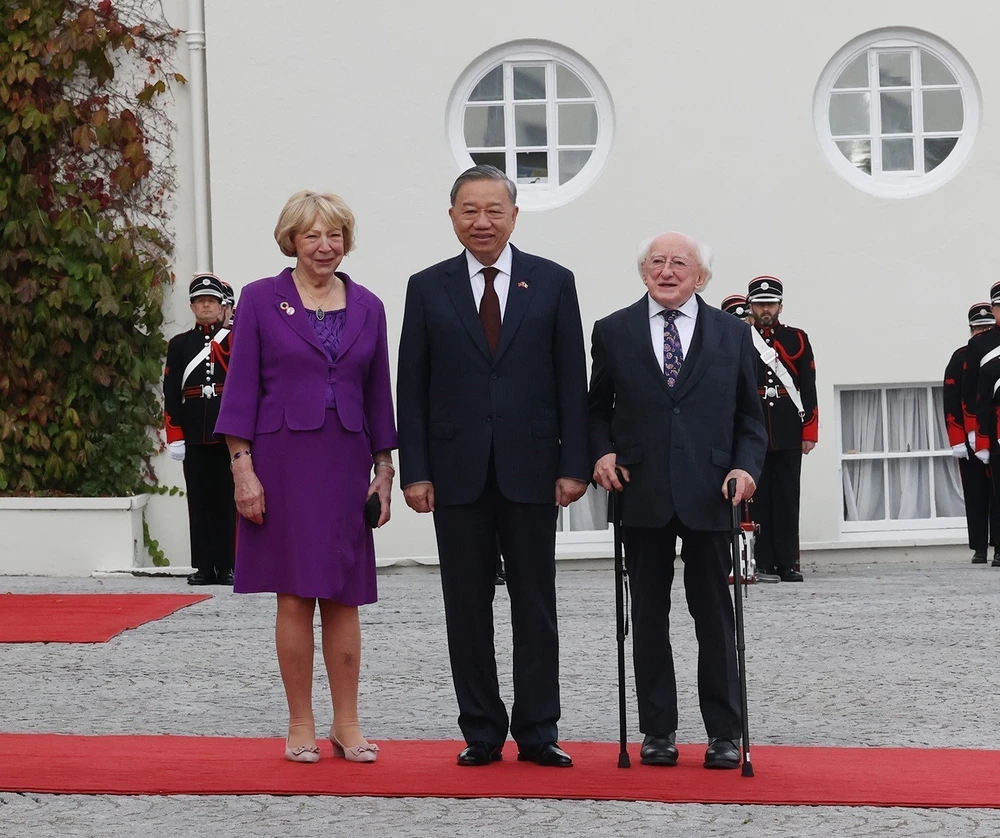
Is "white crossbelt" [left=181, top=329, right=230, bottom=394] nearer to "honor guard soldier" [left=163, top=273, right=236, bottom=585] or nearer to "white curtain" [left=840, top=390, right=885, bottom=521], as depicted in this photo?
"honor guard soldier" [left=163, top=273, right=236, bottom=585]

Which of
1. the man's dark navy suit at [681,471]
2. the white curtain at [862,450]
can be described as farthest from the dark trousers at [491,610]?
the white curtain at [862,450]

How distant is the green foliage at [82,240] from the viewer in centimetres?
1337

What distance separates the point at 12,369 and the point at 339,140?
3036 millimetres

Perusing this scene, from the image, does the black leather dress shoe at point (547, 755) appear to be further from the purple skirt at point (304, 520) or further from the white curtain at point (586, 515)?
the white curtain at point (586, 515)

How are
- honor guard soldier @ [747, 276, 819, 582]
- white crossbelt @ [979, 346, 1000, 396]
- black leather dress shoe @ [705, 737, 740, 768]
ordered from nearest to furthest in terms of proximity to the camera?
black leather dress shoe @ [705, 737, 740, 768] < honor guard soldier @ [747, 276, 819, 582] < white crossbelt @ [979, 346, 1000, 396]

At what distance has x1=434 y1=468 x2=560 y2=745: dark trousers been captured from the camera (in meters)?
5.82

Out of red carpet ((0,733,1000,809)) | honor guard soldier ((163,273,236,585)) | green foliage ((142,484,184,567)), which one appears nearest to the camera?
red carpet ((0,733,1000,809))

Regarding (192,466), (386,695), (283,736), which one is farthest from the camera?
(192,466)

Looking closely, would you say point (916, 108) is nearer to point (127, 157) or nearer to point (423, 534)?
point (423, 534)

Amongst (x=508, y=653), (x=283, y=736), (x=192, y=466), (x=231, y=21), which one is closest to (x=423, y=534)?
(x=192, y=466)

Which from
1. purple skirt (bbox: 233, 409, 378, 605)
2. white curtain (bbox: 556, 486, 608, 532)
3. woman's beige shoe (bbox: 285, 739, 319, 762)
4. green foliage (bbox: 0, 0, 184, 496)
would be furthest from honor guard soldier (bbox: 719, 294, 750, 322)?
woman's beige shoe (bbox: 285, 739, 319, 762)

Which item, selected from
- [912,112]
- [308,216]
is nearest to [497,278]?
[308,216]

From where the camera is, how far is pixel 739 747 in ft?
19.3

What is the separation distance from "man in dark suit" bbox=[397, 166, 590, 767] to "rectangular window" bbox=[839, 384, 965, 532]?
827cm
